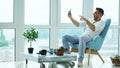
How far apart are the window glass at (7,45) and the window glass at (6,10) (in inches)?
11.0

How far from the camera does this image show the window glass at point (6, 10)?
6.06 meters

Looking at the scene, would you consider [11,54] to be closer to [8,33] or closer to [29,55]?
[8,33]

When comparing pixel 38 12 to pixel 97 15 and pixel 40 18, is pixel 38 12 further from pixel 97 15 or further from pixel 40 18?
pixel 97 15

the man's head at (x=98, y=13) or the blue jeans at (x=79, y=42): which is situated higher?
the man's head at (x=98, y=13)

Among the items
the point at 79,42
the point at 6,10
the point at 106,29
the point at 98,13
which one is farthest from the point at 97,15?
the point at 6,10

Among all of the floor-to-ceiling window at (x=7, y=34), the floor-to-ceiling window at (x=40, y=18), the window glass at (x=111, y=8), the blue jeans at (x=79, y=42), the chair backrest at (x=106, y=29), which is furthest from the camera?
the window glass at (x=111, y=8)

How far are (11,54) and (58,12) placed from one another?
59.8 inches

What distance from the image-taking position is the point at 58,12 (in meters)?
6.39

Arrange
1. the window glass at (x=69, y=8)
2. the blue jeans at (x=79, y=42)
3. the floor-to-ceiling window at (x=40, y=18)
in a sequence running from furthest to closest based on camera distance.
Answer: the window glass at (x=69, y=8)
the floor-to-ceiling window at (x=40, y=18)
the blue jeans at (x=79, y=42)

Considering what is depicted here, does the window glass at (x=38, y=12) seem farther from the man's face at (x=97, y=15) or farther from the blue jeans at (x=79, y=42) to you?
the man's face at (x=97, y=15)

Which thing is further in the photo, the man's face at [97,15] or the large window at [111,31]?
the large window at [111,31]

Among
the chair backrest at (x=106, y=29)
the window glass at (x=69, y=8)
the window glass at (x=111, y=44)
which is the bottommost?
the window glass at (x=111, y=44)

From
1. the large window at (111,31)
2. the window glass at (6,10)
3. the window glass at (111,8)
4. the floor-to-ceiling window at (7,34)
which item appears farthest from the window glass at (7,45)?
the window glass at (111,8)

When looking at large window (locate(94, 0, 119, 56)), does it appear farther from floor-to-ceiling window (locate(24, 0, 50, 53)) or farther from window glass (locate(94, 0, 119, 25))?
floor-to-ceiling window (locate(24, 0, 50, 53))
